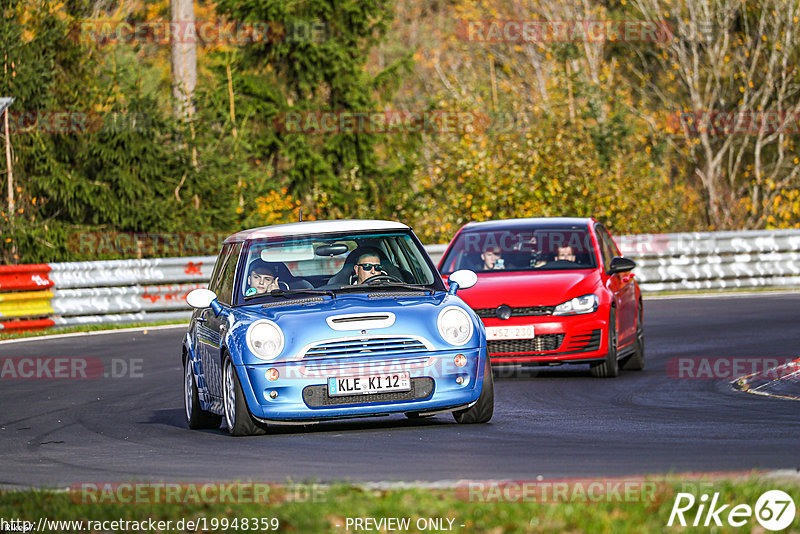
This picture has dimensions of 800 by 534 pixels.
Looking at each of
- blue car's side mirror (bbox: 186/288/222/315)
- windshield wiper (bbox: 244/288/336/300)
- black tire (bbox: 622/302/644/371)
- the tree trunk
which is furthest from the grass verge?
the tree trunk

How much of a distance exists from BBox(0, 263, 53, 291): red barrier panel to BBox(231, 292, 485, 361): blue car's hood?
1364 centimetres

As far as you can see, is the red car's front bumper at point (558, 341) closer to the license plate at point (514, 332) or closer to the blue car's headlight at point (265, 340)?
the license plate at point (514, 332)

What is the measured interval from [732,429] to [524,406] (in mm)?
2521

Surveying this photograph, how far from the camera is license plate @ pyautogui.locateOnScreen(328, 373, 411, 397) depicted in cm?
1002

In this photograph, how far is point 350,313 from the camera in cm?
1012

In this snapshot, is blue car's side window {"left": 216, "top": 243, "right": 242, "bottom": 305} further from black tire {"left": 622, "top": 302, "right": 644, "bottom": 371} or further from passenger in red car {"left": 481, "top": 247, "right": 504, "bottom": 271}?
black tire {"left": 622, "top": 302, "right": 644, "bottom": 371}

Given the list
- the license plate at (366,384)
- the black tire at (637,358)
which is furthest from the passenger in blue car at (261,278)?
the black tire at (637,358)

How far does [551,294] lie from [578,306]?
0.30 m

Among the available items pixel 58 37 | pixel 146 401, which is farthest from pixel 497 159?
pixel 146 401

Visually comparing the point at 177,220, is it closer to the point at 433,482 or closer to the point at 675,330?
the point at 675,330

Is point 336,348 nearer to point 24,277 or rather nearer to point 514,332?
point 514,332

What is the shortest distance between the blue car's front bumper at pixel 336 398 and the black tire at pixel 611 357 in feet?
15.4

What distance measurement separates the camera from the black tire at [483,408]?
10469mm

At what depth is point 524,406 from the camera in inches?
→ 473
